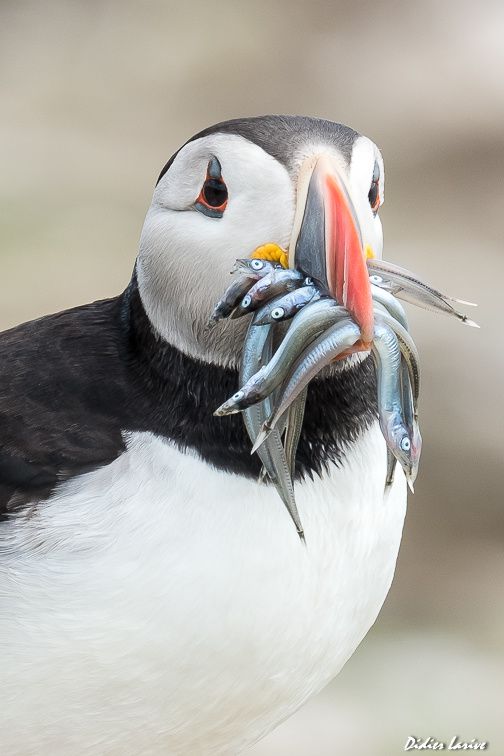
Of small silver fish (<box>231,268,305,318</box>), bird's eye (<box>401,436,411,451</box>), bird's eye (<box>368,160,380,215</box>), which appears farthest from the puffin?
bird's eye (<box>401,436,411,451</box>)

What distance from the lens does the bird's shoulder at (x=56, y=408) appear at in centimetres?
207

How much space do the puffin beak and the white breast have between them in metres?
0.43

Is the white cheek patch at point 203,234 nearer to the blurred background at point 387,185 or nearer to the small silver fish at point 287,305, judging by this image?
the small silver fish at point 287,305

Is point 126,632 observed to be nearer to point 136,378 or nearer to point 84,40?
point 136,378

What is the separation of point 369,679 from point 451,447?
113cm

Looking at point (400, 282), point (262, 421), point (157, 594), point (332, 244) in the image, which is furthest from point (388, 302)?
point (157, 594)

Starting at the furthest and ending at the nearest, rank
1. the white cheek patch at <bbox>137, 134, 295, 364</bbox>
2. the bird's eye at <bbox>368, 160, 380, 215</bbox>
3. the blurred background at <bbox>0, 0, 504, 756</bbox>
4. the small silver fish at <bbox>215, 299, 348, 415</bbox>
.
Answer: the blurred background at <bbox>0, 0, 504, 756</bbox>, the bird's eye at <bbox>368, 160, 380, 215</bbox>, the white cheek patch at <bbox>137, 134, 295, 364</bbox>, the small silver fish at <bbox>215, 299, 348, 415</bbox>

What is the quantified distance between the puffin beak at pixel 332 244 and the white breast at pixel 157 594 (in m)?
0.43

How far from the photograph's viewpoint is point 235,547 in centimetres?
203

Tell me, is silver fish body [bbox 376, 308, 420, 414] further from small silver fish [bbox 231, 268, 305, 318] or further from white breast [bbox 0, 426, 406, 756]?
white breast [bbox 0, 426, 406, 756]

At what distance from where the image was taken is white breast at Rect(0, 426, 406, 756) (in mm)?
2008

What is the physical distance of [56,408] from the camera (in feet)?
6.93

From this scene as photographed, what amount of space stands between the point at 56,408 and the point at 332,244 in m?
0.61

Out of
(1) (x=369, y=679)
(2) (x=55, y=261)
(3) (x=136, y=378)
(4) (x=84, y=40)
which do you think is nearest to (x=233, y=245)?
(3) (x=136, y=378)
